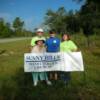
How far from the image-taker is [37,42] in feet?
37.1

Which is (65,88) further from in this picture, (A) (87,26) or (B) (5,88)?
(A) (87,26)

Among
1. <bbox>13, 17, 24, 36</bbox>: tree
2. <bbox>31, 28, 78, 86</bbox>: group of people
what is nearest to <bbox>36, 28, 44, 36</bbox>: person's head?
<bbox>31, 28, 78, 86</bbox>: group of people

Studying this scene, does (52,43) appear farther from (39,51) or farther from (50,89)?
(50,89)

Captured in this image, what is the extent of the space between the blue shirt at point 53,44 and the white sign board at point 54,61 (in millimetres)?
170

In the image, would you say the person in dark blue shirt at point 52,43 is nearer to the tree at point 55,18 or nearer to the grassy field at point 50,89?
the grassy field at point 50,89

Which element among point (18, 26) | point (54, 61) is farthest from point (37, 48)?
point (18, 26)

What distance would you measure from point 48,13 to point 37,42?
211 feet

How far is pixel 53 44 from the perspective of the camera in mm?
11258

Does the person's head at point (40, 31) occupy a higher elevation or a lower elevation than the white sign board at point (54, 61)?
higher

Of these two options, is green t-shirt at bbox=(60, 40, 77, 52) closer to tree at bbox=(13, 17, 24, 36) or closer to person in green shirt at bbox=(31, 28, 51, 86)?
person in green shirt at bbox=(31, 28, 51, 86)

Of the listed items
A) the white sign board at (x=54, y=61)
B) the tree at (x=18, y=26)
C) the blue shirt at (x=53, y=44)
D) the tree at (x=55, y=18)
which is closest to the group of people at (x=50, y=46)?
the blue shirt at (x=53, y=44)

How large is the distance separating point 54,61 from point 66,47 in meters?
0.58

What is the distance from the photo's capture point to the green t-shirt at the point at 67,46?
1126 cm

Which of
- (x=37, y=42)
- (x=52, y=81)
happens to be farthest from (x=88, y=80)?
(x=37, y=42)
